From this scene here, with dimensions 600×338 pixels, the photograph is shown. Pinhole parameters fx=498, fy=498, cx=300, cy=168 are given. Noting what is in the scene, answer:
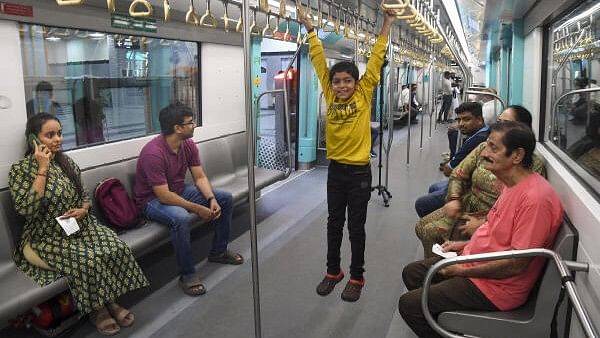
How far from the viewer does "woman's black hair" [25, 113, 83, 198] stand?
2.91 m

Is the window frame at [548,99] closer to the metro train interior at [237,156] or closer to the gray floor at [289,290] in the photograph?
the metro train interior at [237,156]

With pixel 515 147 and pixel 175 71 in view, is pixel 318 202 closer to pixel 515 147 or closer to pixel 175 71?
pixel 175 71

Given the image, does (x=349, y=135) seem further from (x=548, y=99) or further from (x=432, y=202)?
(x=548, y=99)

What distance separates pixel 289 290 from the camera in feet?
11.1

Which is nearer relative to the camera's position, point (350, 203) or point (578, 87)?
point (350, 203)

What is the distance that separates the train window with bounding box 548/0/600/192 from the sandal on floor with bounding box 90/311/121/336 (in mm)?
2606

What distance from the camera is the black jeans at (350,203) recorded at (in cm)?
276

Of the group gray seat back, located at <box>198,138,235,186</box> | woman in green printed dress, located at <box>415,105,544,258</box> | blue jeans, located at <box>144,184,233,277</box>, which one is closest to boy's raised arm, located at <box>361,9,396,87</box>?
woman in green printed dress, located at <box>415,105,544,258</box>

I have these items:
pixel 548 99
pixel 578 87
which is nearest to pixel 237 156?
pixel 548 99

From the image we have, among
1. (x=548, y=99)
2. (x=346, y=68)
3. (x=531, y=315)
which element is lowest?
(x=531, y=315)

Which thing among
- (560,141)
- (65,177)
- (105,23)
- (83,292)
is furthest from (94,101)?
(560,141)

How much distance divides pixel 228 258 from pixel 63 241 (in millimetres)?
1377

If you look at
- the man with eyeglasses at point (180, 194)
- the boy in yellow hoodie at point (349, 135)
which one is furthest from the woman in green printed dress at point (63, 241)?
the boy in yellow hoodie at point (349, 135)

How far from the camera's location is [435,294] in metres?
2.17
